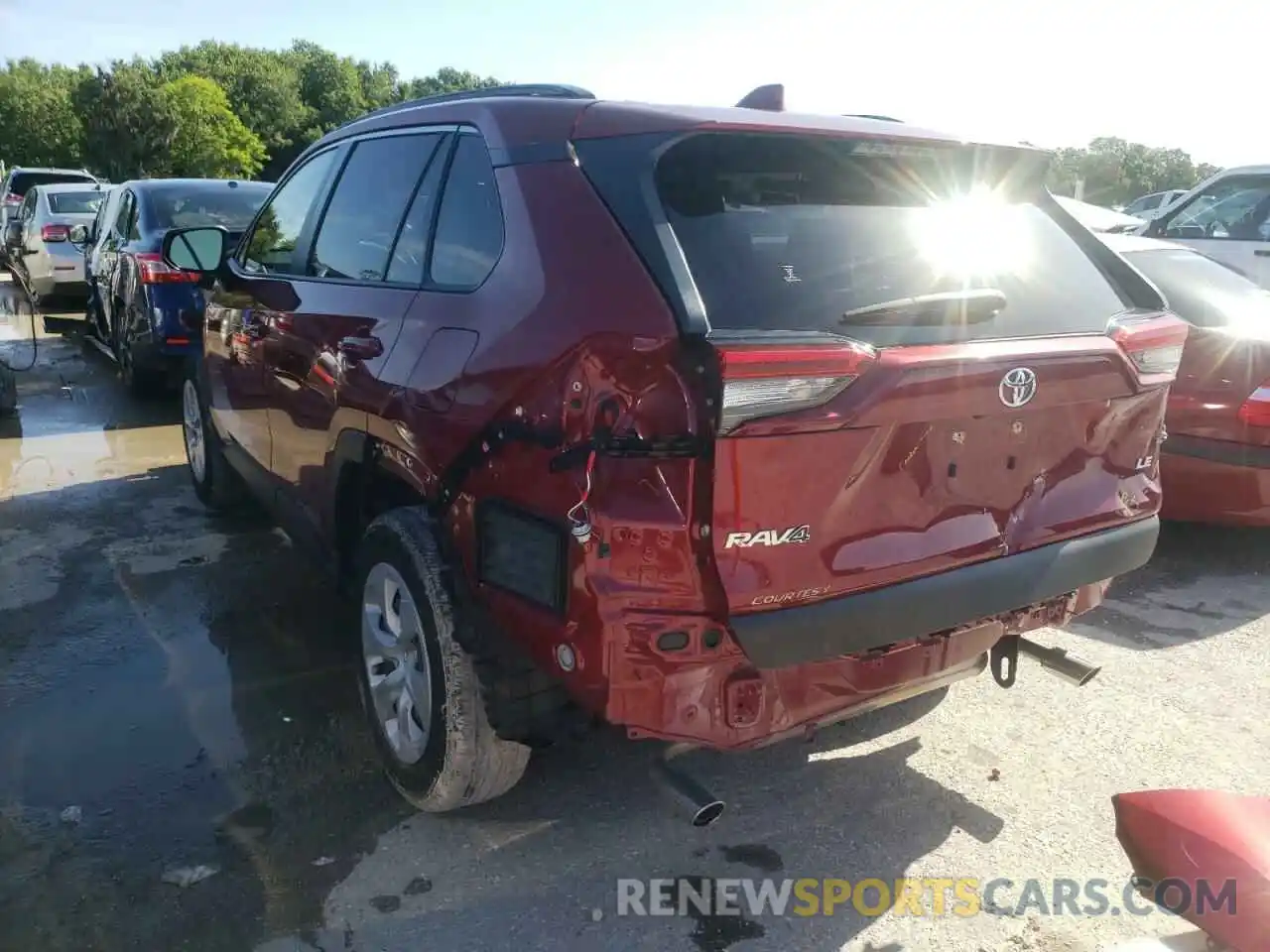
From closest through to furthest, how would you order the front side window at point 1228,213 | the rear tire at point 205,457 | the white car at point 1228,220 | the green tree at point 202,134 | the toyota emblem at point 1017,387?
the toyota emblem at point 1017,387, the rear tire at point 205,457, the white car at point 1228,220, the front side window at point 1228,213, the green tree at point 202,134

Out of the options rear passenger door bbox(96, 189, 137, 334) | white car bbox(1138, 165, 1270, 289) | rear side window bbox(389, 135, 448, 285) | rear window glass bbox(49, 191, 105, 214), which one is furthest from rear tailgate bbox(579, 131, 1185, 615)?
rear window glass bbox(49, 191, 105, 214)

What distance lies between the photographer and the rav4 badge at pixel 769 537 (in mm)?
2230

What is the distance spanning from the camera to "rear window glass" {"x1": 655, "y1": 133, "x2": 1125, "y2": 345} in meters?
2.39

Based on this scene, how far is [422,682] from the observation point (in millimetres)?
Result: 3012

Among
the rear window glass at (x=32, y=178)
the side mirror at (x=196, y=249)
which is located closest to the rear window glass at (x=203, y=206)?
the side mirror at (x=196, y=249)

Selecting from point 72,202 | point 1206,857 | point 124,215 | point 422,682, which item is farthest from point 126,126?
point 1206,857

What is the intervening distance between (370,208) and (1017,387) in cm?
225

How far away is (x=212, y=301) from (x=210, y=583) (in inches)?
53.4

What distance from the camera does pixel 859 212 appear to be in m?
2.71

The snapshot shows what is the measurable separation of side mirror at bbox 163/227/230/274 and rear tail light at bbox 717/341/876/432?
3.59m

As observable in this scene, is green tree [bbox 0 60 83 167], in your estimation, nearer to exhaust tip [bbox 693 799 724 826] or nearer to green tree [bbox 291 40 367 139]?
green tree [bbox 291 40 367 139]

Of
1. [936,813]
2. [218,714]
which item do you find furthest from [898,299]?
[218,714]

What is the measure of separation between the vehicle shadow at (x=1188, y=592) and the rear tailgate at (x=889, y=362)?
1.69 m

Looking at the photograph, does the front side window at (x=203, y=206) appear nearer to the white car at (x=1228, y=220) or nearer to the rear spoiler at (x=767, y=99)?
the rear spoiler at (x=767, y=99)
